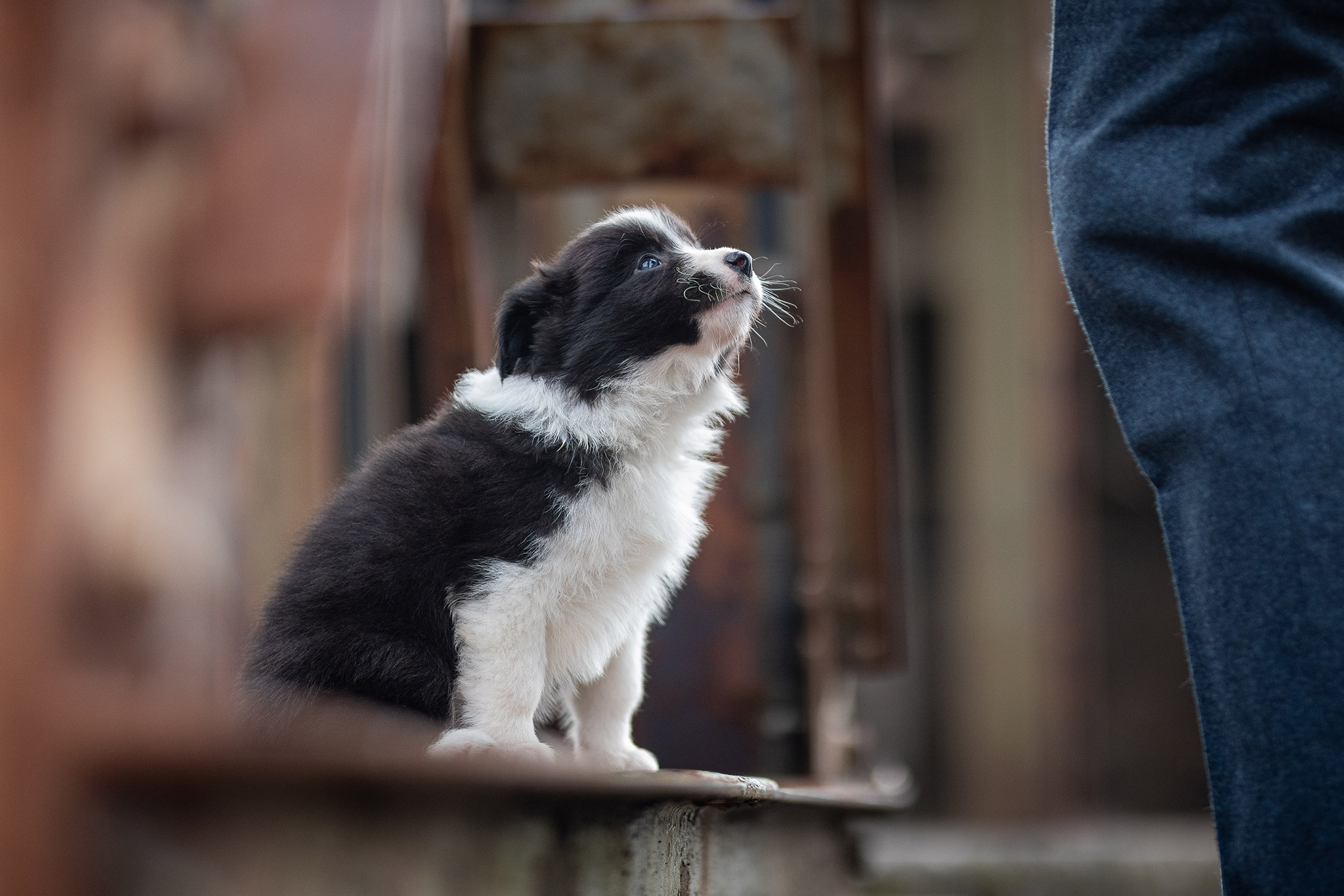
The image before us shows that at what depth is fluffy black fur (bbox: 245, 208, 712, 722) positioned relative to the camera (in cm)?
179

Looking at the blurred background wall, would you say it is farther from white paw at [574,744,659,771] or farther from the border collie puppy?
white paw at [574,744,659,771]

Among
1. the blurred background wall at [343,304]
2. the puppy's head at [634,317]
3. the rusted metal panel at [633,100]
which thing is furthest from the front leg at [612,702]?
the rusted metal panel at [633,100]

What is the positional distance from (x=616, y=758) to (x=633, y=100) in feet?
5.45

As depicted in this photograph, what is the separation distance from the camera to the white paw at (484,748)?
5.29 feet

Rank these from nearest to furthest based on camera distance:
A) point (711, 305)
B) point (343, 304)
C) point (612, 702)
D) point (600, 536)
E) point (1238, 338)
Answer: point (1238, 338) < point (600, 536) < point (711, 305) < point (612, 702) < point (343, 304)

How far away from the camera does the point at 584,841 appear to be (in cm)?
158

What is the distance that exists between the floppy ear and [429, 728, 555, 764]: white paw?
0.58m

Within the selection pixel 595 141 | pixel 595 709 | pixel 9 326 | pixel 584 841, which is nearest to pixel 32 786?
pixel 9 326

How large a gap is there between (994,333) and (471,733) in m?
9.65

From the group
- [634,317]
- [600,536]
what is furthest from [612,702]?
[634,317]

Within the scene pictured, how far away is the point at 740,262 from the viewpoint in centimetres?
205

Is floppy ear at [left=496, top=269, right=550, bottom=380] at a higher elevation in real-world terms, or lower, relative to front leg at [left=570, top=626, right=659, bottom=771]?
higher

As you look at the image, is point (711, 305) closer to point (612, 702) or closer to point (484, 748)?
point (612, 702)

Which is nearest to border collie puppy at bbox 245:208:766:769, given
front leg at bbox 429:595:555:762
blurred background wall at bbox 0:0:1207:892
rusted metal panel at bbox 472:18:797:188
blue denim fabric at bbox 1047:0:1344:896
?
front leg at bbox 429:595:555:762
